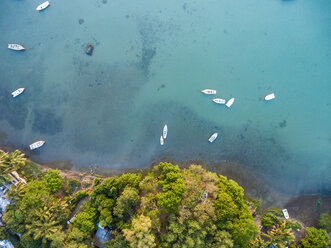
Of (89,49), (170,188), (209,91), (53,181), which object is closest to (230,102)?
(209,91)

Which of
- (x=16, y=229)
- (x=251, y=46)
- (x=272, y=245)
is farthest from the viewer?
(x=251, y=46)

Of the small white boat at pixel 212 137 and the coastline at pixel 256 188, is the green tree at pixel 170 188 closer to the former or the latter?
the coastline at pixel 256 188

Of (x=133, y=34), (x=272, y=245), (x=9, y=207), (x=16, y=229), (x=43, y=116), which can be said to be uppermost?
(x=133, y=34)

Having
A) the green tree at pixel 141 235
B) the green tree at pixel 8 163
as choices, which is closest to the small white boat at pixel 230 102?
the green tree at pixel 141 235

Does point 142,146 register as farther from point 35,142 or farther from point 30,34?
point 30,34

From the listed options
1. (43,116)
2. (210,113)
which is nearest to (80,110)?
(43,116)

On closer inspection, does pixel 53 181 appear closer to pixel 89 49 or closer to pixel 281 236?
pixel 89 49

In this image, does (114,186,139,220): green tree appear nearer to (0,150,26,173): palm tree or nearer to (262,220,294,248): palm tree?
(0,150,26,173): palm tree
